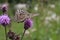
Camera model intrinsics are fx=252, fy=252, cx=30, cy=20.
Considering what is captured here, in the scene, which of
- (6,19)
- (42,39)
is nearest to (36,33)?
(42,39)

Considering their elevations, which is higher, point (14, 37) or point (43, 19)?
point (14, 37)

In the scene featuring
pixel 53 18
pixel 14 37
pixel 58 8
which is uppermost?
pixel 14 37

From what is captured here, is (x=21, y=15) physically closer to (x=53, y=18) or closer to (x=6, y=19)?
(x=6, y=19)

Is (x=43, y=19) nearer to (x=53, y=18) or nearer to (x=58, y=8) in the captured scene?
(x=53, y=18)

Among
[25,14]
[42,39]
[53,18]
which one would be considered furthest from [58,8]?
[25,14]

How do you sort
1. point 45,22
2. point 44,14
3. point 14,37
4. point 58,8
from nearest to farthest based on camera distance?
point 14,37
point 44,14
point 45,22
point 58,8

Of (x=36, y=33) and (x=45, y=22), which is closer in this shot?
(x=36, y=33)

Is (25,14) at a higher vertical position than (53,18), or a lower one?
higher

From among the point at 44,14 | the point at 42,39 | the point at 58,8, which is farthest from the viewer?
the point at 58,8

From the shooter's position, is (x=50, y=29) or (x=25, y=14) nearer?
(x=25, y=14)
